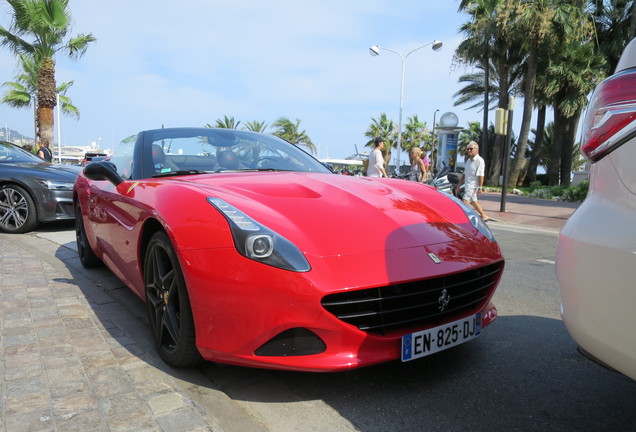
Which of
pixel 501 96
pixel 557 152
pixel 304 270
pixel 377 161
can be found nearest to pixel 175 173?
pixel 304 270

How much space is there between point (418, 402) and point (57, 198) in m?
6.19

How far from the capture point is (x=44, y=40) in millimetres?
18484

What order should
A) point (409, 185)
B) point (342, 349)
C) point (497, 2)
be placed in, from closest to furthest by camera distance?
point (342, 349) < point (409, 185) < point (497, 2)

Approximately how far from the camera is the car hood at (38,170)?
6457 millimetres

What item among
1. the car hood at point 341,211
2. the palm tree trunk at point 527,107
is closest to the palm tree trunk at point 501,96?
the palm tree trunk at point 527,107

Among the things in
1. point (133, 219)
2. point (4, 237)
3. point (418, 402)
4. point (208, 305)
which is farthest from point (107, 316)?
point (4, 237)

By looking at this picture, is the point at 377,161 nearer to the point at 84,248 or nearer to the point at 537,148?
the point at 84,248

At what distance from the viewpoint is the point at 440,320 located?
2.14 metres

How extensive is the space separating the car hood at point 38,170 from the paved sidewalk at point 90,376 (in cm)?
353

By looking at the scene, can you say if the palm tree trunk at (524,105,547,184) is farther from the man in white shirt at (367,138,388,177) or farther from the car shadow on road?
the car shadow on road

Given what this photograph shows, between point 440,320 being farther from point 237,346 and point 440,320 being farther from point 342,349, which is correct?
point 237,346

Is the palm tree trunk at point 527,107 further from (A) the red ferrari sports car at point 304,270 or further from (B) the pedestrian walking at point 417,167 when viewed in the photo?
(A) the red ferrari sports car at point 304,270

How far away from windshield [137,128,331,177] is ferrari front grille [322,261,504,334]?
5.19 feet

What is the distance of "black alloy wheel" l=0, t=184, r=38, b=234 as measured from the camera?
Result: 6.43 metres
